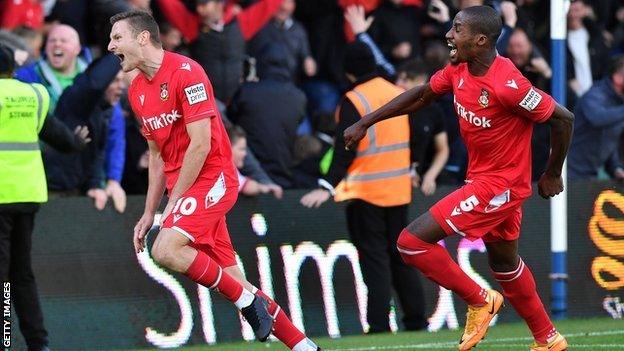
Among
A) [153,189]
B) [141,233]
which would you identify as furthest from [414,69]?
[141,233]

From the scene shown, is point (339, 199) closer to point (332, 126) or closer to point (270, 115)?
point (270, 115)

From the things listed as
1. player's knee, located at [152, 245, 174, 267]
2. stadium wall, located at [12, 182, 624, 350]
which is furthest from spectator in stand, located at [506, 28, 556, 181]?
player's knee, located at [152, 245, 174, 267]

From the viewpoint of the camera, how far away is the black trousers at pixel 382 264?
11750 millimetres

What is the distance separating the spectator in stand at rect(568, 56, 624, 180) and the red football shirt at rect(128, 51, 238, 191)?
6042mm

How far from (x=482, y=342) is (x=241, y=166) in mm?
3169

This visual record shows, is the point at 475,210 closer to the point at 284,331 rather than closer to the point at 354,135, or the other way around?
the point at 354,135

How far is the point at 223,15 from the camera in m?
14.6

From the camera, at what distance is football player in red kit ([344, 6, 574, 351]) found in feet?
29.4

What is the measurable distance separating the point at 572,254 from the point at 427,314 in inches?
62.1

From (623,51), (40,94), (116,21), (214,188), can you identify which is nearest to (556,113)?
(214,188)

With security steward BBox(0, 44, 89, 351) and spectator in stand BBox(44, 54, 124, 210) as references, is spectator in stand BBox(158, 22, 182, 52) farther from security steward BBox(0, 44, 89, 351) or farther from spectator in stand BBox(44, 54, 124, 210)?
security steward BBox(0, 44, 89, 351)

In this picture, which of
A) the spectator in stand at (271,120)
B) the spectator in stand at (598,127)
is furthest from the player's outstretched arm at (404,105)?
the spectator in stand at (598,127)

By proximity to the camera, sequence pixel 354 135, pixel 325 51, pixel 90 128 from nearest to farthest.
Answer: pixel 354 135 → pixel 90 128 → pixel 325 51

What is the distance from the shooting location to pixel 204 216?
345 inches
